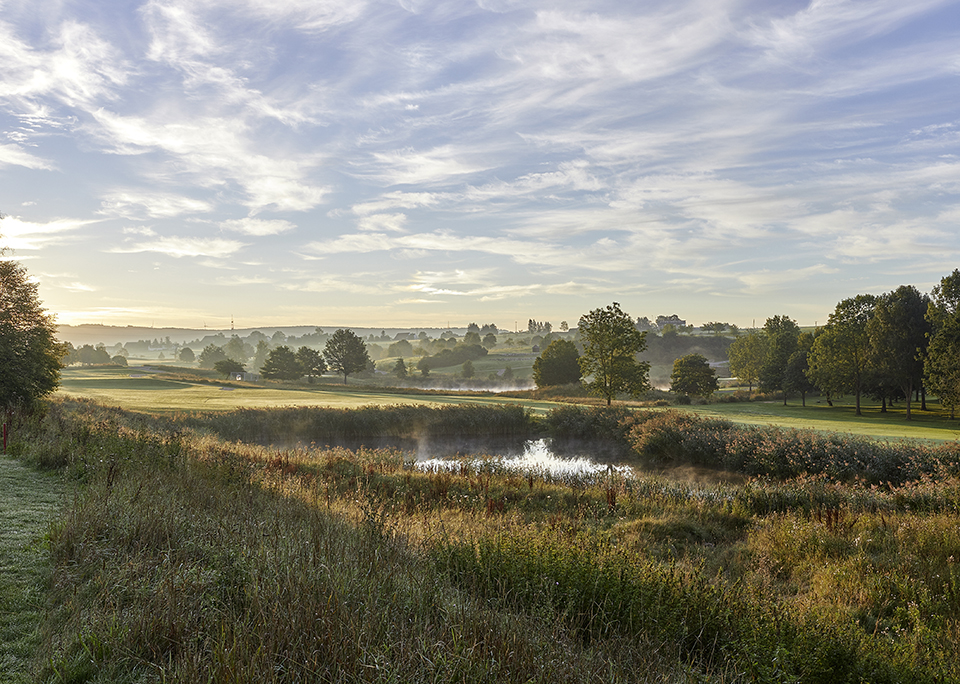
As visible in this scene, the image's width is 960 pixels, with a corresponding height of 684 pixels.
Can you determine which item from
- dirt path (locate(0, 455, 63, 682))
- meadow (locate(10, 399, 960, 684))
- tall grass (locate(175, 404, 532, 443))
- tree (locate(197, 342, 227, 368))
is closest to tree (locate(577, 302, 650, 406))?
tall grass (locate(175, 404, 532, 443))

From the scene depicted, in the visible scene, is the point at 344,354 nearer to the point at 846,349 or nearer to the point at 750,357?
the point at 750,357

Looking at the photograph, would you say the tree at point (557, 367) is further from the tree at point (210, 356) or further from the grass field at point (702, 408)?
the tree at point (210, 356)

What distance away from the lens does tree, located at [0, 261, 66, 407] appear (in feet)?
66.7

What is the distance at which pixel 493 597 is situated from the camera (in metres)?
5.26

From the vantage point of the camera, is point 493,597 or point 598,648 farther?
point 493,597

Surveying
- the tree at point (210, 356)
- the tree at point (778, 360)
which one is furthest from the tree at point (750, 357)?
the tree at point (210, 356)

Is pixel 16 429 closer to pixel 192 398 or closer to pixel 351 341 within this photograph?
pixel 192 398

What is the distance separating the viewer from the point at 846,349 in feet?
146

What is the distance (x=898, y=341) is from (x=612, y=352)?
23.2m

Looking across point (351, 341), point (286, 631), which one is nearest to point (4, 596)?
point (286, 631)

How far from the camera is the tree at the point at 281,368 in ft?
264

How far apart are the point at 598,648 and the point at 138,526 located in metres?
5.09

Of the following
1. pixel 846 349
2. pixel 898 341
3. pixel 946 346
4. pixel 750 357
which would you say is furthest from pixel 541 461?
pixel 750 357

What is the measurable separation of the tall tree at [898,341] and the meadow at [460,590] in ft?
127
